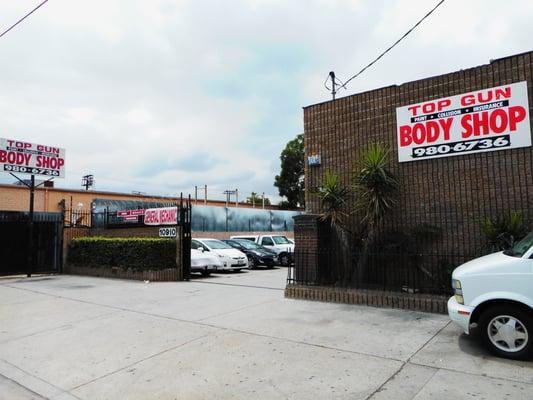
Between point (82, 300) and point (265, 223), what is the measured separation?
24.1 m

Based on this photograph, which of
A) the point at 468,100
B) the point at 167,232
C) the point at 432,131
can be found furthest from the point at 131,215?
the point at 468,100

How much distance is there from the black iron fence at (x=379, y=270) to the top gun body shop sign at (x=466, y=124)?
2227 mm

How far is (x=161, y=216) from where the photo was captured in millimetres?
13977

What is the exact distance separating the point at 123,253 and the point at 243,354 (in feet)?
33.3

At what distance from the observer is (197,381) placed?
14.3ft

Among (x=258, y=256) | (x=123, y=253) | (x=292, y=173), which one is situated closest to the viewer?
(x=123, y=253)

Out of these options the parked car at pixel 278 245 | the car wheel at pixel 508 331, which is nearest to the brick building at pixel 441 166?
the car wheel at pixel 508 331

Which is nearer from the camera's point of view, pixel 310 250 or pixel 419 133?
pixel 419 133

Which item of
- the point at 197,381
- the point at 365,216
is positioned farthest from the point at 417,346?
the point at 365,216

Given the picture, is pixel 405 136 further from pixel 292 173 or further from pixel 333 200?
pixel 292 173

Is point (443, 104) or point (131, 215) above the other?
point (443, 104)

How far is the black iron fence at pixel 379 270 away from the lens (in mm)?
7766

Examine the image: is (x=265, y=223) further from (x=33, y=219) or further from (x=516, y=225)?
(x=516, y=225)

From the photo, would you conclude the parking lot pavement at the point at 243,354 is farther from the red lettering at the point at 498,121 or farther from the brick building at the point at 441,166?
the red lettering at the point at 498,121
